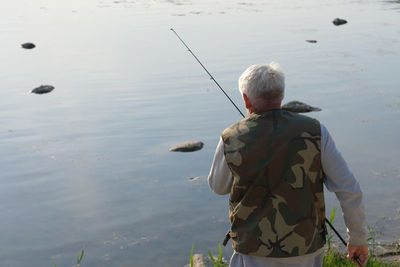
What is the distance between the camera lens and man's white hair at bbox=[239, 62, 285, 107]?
10.9ft

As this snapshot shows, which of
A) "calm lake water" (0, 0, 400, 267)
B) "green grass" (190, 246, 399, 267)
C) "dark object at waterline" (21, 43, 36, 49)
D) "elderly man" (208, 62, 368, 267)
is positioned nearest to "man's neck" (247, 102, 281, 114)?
"elderly man" (208, 62, 368, 267)

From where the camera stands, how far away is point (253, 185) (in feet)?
10.9

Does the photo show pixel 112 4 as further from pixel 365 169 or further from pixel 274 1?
pixel 365 169

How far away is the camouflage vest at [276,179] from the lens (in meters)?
3.29

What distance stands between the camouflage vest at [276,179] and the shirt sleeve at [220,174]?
0.07 m

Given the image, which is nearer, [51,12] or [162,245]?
[162,245]

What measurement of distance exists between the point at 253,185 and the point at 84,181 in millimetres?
6871

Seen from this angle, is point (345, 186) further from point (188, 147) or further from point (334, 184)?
point (188, 147)

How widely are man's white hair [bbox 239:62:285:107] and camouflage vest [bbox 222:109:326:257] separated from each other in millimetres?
82

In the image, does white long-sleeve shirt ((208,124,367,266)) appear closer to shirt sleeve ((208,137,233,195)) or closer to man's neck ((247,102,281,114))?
shirt sleeve ((208,137,233,195))

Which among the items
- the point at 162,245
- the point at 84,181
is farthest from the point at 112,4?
the point at 162,245

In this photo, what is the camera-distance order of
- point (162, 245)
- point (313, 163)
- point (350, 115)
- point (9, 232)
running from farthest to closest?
point (350, 115), point (9, 232), point (162, 245), point (313, 163)

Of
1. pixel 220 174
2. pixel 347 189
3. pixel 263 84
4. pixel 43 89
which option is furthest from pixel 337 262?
pixel 43 89

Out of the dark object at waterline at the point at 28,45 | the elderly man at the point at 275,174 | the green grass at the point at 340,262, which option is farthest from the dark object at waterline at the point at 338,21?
the elderly man at the point at 275,174
